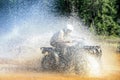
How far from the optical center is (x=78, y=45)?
15.3 metres

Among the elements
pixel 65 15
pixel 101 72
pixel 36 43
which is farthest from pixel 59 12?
pixel 101 72

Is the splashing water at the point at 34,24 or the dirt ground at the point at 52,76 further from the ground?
the splashing water at the point at 34,24

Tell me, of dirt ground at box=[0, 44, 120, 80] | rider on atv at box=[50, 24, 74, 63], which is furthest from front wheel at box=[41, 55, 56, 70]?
dirt ground at box=[0, 44, 120, 80]

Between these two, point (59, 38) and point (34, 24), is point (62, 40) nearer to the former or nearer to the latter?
point (59, 38)

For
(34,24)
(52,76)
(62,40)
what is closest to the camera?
(52,76)

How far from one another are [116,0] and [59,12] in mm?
6123

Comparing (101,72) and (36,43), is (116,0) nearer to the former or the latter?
(36,43)

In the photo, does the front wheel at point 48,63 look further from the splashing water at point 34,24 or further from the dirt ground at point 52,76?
the splashing water at point 34,24

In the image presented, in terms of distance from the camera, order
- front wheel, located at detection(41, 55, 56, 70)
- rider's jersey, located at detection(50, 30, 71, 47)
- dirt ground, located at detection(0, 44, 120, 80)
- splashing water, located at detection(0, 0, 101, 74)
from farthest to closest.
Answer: splashing water, located at detection(0, 0, 101, 74) → rider's jersey, located at detection(50, 30, 71, 47) → front wheel, located at detection(41, 55, 56, 70) → dirt ground, located at detection(0, 44, 120, 80)

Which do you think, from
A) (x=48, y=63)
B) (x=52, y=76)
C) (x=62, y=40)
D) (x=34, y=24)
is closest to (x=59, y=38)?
(x=62, y=40)

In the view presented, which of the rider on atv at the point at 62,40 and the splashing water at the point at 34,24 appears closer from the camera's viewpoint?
the rider on atv at the point at 62,40

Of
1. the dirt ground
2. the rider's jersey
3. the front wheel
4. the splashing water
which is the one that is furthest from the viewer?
the splashing water

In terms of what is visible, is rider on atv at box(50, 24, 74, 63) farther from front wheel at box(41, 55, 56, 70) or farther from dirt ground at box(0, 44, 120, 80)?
dirt ground at box(0, 44, 120, 80)

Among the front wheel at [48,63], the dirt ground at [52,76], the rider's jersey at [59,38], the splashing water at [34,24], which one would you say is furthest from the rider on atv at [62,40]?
the splashing water at [34,24]
